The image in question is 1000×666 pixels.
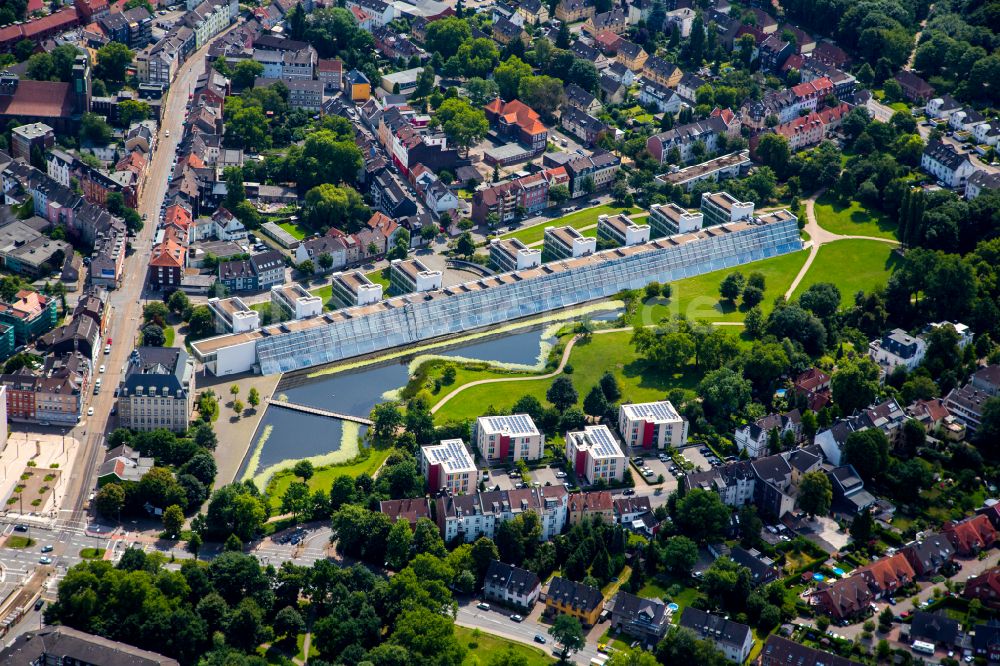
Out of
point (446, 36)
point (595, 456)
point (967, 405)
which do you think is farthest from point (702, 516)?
point (446, 36)

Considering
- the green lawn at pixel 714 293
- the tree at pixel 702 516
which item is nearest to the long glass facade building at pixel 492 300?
the green lawn at pixel 714 293

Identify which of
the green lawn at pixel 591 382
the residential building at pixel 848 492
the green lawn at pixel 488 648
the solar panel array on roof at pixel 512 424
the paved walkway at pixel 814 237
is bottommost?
the paved walkway at pixel 814 237

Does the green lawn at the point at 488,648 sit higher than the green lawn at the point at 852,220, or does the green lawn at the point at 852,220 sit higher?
the green lawn at the point at 488,648

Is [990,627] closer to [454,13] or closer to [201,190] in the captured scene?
[201,190]

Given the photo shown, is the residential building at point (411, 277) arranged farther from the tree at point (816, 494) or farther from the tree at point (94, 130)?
the tree at point (816, 494)

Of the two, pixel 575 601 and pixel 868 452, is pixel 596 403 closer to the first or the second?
pixel 868 452

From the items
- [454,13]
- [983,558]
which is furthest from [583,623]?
[454,13]

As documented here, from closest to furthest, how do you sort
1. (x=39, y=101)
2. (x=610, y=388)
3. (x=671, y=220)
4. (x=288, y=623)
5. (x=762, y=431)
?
(x=288, y=623) < (x=762, y=431) < (x=610, y=388) < (x=671, y=220) < (x=39, y=101)
